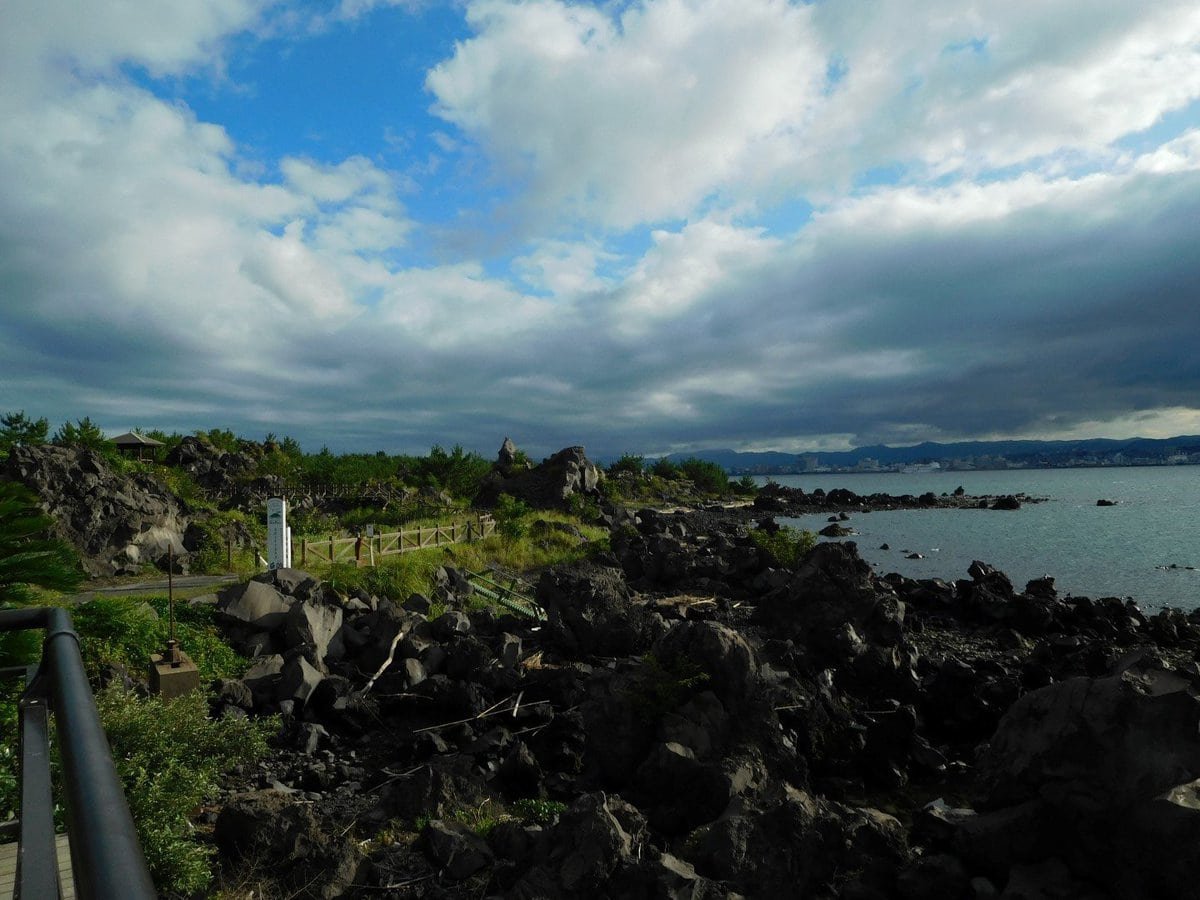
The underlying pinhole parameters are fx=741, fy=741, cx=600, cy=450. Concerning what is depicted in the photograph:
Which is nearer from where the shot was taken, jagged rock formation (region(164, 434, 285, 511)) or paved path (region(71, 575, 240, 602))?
paved path (region(71, 575, 240, 602))

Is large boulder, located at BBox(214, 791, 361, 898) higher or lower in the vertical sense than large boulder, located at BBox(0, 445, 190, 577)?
lower

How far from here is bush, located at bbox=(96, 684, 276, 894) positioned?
650 cm

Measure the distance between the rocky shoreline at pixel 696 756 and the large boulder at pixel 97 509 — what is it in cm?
858

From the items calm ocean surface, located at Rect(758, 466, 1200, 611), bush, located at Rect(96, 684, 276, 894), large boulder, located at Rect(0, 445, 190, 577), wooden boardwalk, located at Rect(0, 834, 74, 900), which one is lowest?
calm ocean surface, located at Rect(758, 466, 1200, 611)

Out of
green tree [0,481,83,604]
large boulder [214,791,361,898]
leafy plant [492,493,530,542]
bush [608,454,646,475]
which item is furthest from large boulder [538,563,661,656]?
bush [608,454,646,475]

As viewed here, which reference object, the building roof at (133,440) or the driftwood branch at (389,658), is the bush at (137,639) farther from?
the building roof at (133,440)

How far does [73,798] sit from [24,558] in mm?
7927

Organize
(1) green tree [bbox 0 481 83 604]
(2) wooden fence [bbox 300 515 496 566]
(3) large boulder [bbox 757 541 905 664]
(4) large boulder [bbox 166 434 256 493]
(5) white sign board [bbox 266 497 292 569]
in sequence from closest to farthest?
1. (1) green tree [bbox 0 481 83 604]
2. (3) large boulder [bbox 757 541 905 664]
3. (5) white sign board [bbox 266 497 292 569]
4. (2) wooden fence [bbox 300 515 496 566]
5. (4) large boulder [bbox 166 434 256 493]

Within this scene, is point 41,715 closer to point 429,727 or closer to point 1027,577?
point 429,727

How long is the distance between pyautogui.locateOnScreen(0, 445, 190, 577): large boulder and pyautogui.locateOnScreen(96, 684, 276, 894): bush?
15503mm

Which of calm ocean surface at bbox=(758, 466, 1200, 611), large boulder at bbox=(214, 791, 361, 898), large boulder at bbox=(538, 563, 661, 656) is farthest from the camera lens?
calm ocean surface at bbox=(758, 466, 1200, 611)

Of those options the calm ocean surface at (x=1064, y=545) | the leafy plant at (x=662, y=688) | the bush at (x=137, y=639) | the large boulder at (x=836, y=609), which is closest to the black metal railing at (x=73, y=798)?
the leafy plant at (x=662, y=688)

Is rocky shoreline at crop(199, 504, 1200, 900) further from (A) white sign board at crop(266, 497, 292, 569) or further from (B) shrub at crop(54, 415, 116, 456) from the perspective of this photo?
(B) shrub at crop(54, 415, 116, 456)

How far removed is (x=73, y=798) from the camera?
48.9 inches
